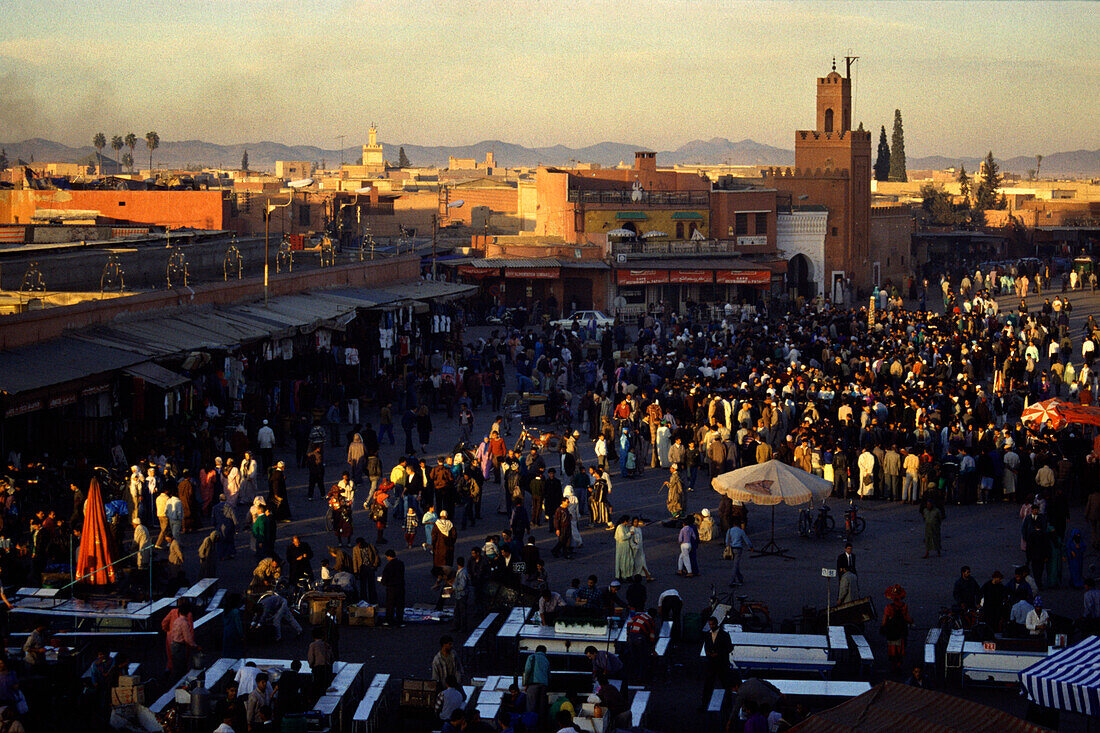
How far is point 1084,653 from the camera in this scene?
36.0 ft

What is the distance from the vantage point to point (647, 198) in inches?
2191

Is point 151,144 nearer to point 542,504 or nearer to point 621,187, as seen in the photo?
point 621,187

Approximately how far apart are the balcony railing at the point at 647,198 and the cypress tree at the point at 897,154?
2207 inches

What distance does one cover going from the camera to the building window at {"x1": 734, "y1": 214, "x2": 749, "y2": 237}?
57094 millimetres

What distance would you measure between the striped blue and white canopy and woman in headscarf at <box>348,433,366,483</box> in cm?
1311

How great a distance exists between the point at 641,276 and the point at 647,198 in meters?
6.85

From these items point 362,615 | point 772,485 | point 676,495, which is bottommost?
point 362,615

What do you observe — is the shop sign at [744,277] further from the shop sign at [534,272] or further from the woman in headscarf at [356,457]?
the woman in headscarf at [356,457]

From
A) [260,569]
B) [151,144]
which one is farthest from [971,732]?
[151,144]

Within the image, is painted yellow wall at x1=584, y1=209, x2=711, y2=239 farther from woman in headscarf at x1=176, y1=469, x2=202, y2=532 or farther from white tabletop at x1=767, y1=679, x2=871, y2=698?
white tabletop at x1=767, y1=679, x2=871, y2=698

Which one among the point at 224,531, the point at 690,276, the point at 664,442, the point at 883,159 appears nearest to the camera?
the point at 224,531

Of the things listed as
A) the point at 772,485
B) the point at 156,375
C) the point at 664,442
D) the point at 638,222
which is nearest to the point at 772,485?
the point at 772,485

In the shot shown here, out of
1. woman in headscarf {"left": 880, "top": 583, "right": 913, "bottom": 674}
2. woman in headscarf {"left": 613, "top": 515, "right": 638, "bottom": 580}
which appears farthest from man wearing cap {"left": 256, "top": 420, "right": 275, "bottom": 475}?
woman in headscarf {"left": 880, "top": 583, "right": 913, "bottom": 674}

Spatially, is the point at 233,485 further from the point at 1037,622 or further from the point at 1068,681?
the point at 1068,681
